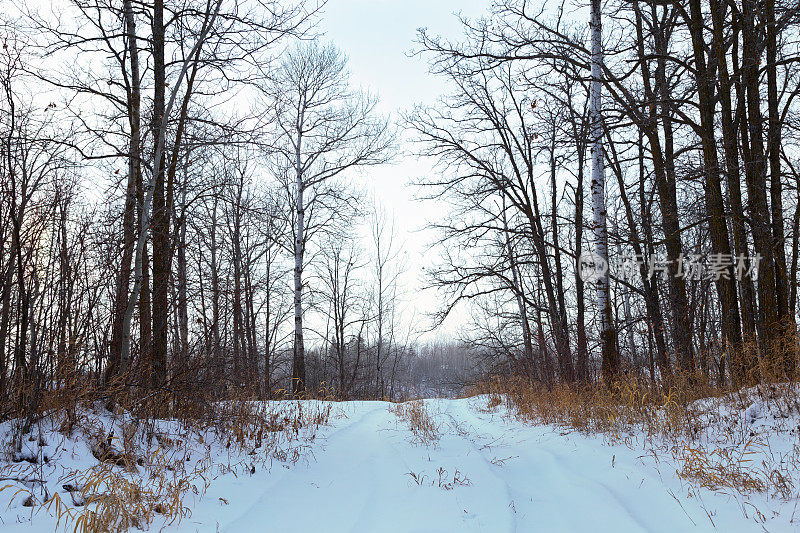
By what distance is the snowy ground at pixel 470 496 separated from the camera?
2781mm

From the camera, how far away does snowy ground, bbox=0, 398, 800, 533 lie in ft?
9.12

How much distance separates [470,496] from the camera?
356cm

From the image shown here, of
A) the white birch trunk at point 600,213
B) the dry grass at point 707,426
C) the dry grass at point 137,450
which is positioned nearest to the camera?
the dry grass at point 137,450

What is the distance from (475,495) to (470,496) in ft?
0.17

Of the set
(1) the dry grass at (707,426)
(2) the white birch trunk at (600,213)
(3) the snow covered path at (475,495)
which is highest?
(2) the white birch trunk at (600,213)

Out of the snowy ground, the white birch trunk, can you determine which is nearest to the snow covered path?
the snowy ground

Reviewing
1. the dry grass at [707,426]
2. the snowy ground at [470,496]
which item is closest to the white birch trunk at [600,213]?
the dry grass at [707,426]

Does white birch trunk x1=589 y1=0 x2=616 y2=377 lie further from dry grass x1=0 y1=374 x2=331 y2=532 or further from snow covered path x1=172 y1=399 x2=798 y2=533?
dry grass x1=0 y1=374 x2=331 y2=532

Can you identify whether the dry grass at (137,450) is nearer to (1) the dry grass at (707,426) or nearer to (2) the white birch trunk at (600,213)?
(1) the dry grass at (707,426)

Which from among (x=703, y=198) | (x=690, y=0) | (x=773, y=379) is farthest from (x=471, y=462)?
(x=690, y=0)

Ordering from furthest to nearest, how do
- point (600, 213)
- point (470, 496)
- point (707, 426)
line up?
point (600, 213) → point (707, 426) → point (470, 496)

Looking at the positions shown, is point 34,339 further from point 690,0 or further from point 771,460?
point 690,0

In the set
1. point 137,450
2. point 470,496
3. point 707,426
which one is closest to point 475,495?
point 470,496

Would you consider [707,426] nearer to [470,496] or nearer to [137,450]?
[470,496]
